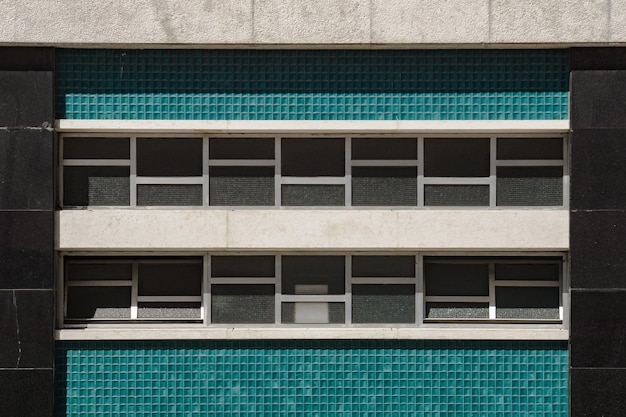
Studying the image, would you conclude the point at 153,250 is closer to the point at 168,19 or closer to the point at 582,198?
the point at 168,19

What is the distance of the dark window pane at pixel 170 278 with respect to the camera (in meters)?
9.40

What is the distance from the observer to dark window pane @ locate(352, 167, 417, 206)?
9336mm

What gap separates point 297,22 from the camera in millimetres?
9016

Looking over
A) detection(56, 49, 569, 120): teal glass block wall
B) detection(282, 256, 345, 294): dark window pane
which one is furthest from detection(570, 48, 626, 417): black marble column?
detection(282, 256, 345, 294): dark window pane

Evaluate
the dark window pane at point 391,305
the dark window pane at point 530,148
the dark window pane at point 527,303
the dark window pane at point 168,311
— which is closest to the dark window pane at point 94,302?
the dark window pane at point 168,311

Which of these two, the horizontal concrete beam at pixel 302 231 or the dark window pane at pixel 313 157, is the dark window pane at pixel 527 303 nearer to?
the horizontal concrete beam at pixel 302 231

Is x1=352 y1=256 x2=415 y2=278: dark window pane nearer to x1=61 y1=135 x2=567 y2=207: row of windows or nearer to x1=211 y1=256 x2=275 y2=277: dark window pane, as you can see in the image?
x1=61 y1=135 x2=567 y2=207: row of windows

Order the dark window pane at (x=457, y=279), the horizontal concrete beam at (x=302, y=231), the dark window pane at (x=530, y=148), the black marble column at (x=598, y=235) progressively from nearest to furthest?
the black marble column at (x=598, y=235) → the horizontal concrete beam at (x=302, y=231) → the dark window pane at (x=530, y=148) → the dark window pane at (x=457, y=279)

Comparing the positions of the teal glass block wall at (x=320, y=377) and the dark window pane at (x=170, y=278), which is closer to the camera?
the teal glass block wall at (x=320, y=377)

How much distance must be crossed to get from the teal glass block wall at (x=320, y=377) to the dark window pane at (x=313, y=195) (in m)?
1.79

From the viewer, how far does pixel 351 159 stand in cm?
934

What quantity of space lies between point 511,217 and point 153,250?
4542mm

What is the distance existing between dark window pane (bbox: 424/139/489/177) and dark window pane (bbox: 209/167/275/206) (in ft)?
6.76

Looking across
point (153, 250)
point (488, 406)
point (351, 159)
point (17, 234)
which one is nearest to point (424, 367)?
point (488, 406)
